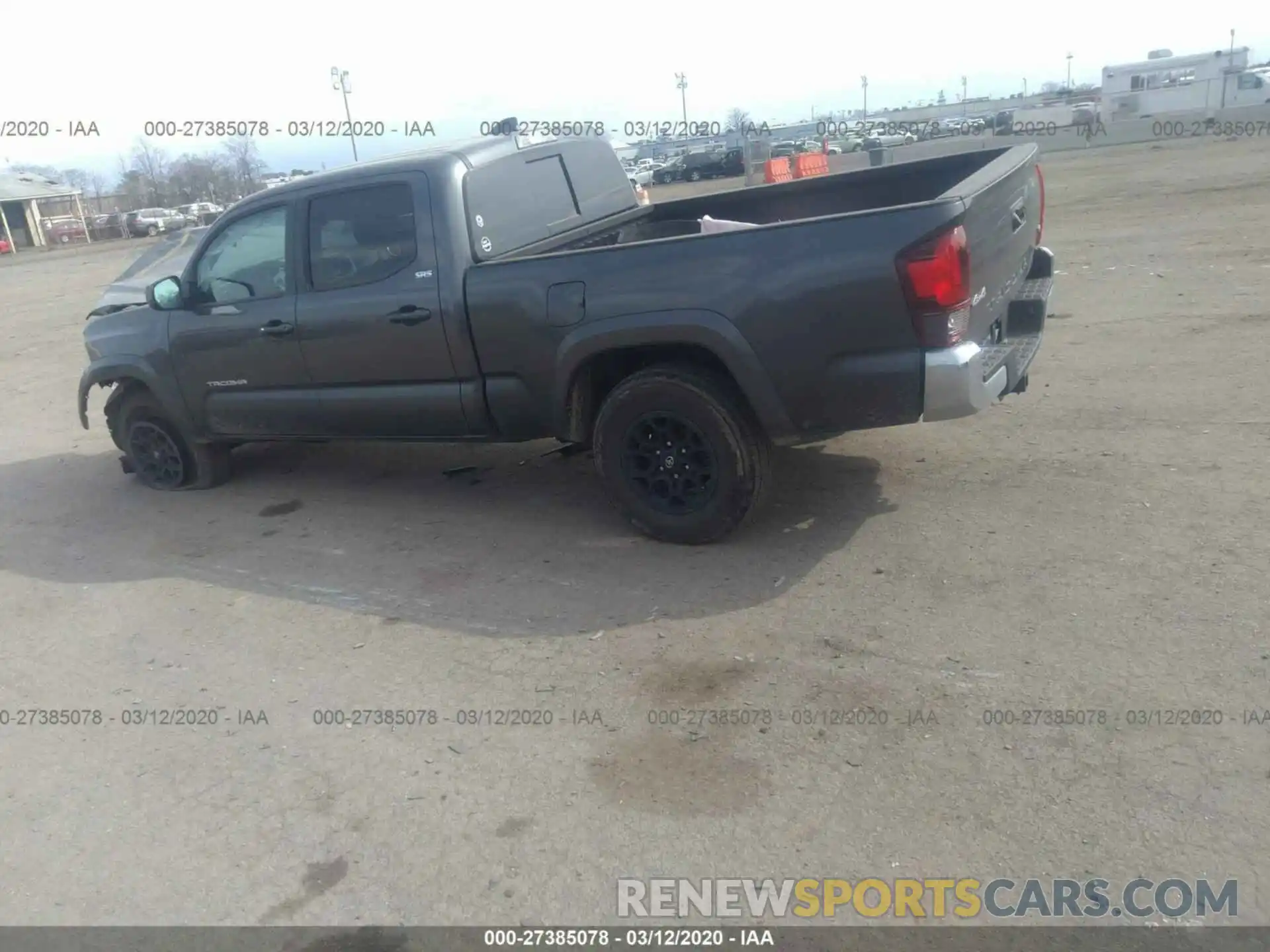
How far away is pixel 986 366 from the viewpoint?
460 centimetres

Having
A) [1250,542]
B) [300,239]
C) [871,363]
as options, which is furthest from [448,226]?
[1250,542]

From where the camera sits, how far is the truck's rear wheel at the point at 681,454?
4.87 m

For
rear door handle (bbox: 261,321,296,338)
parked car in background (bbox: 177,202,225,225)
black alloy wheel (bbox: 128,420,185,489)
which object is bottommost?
black alloy wheel (bbox: 128,420,185,489)

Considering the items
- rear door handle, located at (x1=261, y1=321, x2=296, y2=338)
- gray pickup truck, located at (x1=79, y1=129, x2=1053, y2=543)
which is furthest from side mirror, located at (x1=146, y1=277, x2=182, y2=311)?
rear door handle, located at (x1=261, y1=321, x2=296, y2=338)

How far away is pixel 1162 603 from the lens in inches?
161

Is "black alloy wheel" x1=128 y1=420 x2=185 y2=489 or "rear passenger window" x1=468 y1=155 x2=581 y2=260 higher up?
"rear passenger window" x1=468 y1=155 x2=581 y2=260

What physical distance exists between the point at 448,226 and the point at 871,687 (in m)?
3.19

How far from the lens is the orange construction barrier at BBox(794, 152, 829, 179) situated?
85.2 feet

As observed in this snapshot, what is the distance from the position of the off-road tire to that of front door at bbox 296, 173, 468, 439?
4.87 feet

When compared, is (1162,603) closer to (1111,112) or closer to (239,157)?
(239,157)

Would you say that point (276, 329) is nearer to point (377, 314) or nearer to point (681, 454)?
point (377, 314)

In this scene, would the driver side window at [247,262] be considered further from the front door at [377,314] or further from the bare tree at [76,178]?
the bare tree at [76,178]

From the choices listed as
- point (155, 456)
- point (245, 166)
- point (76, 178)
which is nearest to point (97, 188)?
point (76, 178)

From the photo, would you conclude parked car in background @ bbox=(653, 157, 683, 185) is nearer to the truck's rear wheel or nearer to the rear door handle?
the rear door handle
